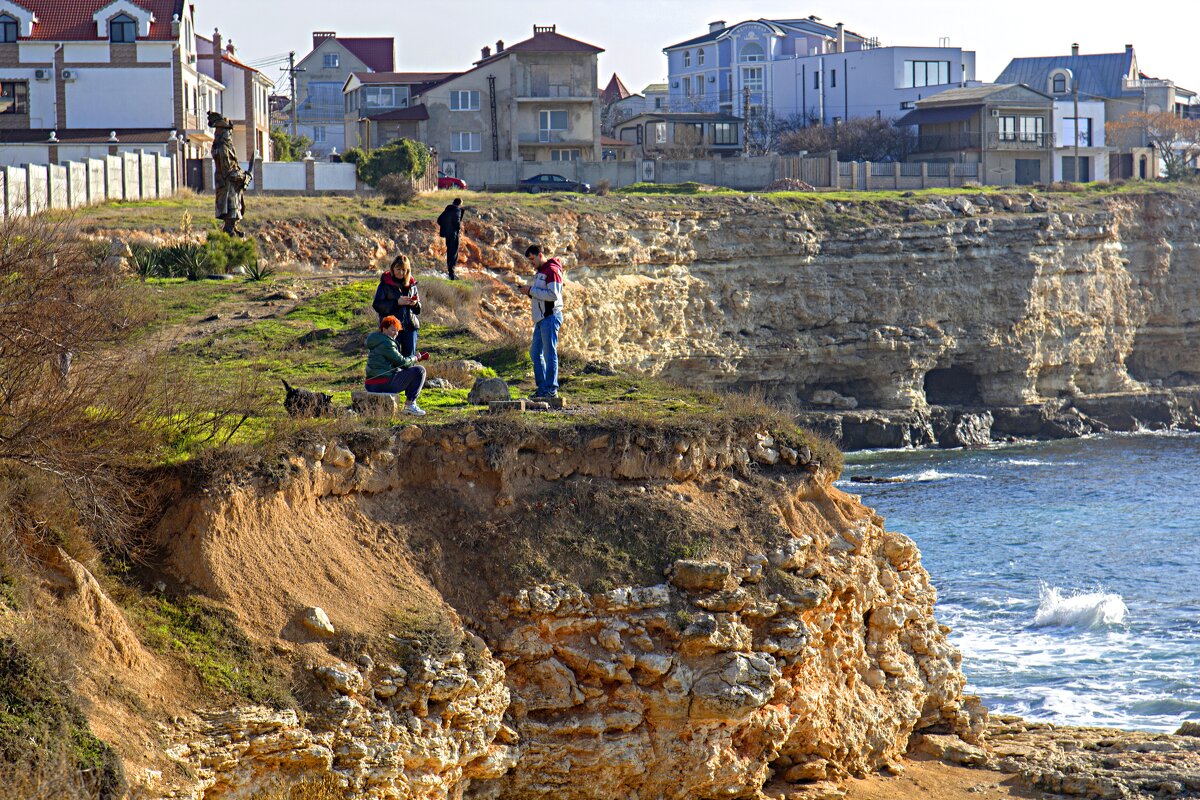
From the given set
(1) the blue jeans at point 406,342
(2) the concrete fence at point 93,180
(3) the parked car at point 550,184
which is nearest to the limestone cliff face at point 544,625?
(1) the blue jeans at point 406,342

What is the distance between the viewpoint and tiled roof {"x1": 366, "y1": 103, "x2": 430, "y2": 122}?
Answer: 68.8 m

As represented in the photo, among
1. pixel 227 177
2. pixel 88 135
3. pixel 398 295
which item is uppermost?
pixel 88 135

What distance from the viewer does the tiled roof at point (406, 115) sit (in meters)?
68.8

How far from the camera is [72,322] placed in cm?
1266

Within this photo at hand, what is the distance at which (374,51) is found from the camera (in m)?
87.2

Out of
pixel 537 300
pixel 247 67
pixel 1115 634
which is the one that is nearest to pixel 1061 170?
pixel 247 67

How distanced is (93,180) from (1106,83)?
64717mm

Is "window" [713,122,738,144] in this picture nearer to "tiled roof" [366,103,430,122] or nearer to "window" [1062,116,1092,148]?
"window" [1062,116,1092,148]

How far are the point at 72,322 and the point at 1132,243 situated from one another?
2190 inches

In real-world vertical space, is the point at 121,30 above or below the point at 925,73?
below

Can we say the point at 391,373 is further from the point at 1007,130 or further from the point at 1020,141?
the point at 1020,141

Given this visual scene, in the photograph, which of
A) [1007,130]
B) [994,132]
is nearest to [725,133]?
[994,132]

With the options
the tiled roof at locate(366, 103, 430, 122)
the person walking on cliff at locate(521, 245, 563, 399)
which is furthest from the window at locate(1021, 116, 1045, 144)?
the person walking on cliff at locate(521, 245, 563, 399)

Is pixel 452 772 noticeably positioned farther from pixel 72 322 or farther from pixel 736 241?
pixel 736 241
